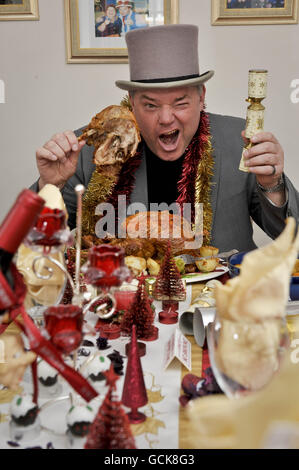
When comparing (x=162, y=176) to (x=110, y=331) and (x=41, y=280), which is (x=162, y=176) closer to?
(x=110, y=331)

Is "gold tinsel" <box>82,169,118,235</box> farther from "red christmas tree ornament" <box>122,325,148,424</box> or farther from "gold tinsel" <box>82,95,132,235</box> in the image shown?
"red christmas tree ornament" <box>122,325,148,424</box>

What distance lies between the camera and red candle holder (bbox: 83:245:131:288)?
2.55 feet

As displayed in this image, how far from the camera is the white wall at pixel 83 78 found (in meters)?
2.63

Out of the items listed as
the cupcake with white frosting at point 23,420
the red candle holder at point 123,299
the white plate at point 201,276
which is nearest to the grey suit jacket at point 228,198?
the white plate at point 201,276

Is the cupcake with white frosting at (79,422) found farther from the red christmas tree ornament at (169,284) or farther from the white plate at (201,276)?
the white plate at (201,276)

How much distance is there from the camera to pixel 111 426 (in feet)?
2.15

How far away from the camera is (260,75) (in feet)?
4.00

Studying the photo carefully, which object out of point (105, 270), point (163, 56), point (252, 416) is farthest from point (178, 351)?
point (163, 56)

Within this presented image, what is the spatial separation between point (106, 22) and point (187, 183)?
1.24m

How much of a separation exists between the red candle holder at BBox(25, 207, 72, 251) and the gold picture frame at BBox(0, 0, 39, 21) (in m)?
2.24

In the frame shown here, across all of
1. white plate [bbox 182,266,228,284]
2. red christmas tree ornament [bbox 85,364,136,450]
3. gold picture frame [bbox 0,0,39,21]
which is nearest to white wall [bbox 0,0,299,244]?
gold picture frame [bbox 0,0,39,21]
